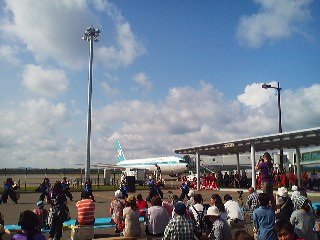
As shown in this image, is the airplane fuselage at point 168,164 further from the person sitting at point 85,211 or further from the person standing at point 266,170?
the person sitting at point 85,211

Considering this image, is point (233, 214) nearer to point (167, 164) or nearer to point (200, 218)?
point (200, 218)

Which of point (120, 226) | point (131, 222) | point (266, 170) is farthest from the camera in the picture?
point (266, 170)

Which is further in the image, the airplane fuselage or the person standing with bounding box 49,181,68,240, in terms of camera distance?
the airplane fuselage

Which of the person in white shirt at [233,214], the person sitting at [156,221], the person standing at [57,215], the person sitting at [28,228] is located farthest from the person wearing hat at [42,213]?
the person sitting at [28,228]

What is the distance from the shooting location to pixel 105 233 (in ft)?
37.5

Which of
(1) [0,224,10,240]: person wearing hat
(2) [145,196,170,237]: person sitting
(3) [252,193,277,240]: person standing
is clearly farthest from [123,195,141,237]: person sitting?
(3) [252,193,277,240]: person standing

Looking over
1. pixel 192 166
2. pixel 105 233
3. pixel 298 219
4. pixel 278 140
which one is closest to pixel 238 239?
pixel 298 219

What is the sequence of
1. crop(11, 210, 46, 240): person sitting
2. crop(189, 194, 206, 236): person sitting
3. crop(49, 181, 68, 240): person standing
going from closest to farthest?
crop(11, 210, 46, 240): person sitting
crop(189, 194, 206, 236): person sitting
crop(49, 181, 68, 240): person standing

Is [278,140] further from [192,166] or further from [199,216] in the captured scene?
[192,166]

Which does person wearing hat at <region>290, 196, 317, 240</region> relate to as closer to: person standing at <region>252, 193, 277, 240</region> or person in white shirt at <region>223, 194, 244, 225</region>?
person standing at <region>252, 193, 277, 240</region>

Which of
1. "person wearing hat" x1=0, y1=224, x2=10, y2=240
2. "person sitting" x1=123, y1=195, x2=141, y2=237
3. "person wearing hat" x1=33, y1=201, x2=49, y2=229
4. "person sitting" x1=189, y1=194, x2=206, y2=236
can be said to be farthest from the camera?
"person wearing hat" x1=33, y1=201, x2=49, y2=229

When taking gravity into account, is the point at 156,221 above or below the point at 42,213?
above

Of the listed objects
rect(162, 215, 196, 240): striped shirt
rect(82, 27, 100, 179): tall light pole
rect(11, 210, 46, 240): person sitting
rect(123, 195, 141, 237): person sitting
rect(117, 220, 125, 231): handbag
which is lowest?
rect(117, 220, 125, 231): handbag

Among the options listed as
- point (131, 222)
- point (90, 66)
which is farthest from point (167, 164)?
point (131, 222)
